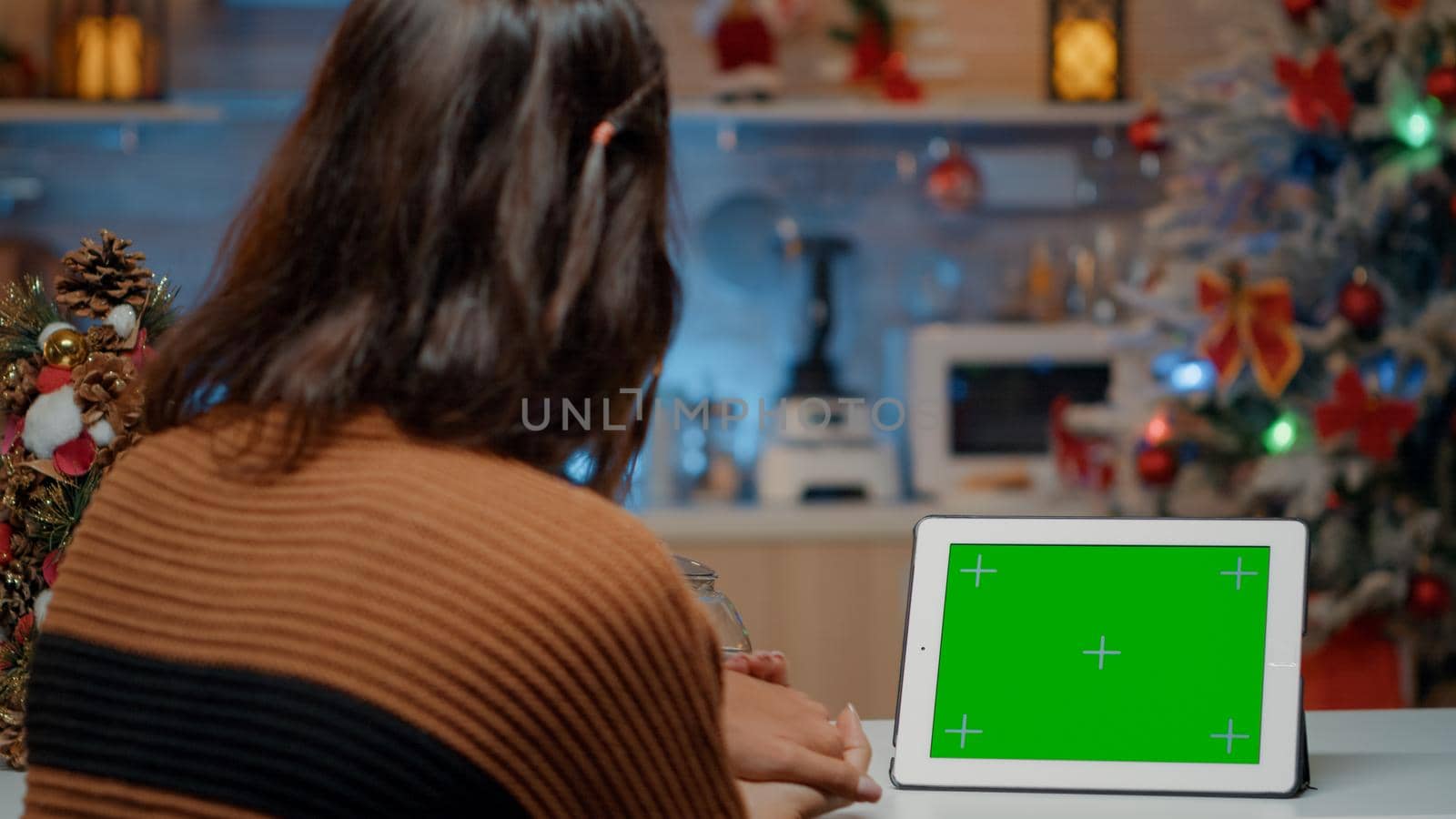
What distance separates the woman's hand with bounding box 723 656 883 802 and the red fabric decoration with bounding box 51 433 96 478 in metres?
0.47

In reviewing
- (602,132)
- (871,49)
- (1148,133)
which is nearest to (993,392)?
(1148,133)

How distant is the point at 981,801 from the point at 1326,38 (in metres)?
1.96

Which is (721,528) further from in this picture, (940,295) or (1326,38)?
(1326,38)

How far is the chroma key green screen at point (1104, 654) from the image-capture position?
2.90ft

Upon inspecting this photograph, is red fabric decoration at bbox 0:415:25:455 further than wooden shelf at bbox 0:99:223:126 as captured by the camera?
No

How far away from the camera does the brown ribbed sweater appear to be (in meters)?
0.57

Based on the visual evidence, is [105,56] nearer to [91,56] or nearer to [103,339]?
[91,56]

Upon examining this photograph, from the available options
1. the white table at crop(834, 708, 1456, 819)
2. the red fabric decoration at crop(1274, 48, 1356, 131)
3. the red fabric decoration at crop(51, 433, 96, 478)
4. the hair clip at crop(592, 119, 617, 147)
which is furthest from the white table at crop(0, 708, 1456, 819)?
the red fabric decoration at crop(1274, 48, 1356, 131)

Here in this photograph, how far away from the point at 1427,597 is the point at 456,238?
6.98 feet

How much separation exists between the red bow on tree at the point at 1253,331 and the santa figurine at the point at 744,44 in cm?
128

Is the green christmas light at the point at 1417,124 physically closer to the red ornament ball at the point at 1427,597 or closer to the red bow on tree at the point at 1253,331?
the red bow on tree at the point at 1253,331

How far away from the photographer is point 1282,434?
7.76ft

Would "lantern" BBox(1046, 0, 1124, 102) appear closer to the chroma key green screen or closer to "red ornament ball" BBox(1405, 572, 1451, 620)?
"red ornament ball" BBox(1405, 572, 1451, 620)

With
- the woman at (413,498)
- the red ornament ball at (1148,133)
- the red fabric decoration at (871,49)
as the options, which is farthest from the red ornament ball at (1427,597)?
the woman at (413,498)
